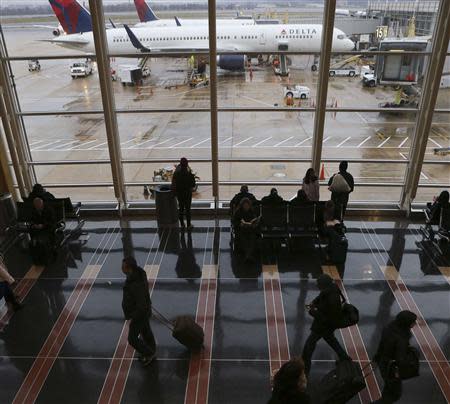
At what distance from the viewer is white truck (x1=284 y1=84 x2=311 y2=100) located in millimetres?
8812

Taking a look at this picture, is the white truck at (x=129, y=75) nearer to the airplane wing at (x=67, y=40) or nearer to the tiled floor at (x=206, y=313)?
the airplane wing at (x=67, y=40)

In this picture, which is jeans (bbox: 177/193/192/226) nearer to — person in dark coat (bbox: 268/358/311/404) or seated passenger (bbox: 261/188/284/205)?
seated passenger (bbox: 261/188/284/205)

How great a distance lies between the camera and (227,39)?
28.1 feet

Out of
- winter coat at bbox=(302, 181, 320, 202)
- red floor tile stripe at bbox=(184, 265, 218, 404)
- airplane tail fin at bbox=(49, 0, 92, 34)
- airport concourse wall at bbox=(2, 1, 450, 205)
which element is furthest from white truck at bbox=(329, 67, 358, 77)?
airplane tail fin at bbox=(49, 0, 92, 34)

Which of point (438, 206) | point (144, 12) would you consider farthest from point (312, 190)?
point (144, 12)

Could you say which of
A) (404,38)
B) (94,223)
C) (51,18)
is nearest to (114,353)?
(94,223)

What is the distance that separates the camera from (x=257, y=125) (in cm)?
1015

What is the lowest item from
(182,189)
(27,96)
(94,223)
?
(94,223)

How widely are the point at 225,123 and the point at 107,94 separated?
2.96m

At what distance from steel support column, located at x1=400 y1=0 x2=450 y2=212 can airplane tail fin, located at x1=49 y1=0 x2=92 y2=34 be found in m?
6.82

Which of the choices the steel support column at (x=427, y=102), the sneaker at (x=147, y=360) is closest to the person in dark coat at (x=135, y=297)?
the sneaker at (x=147, y=360)

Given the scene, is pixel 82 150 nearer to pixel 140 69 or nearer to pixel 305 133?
pixel 140 69

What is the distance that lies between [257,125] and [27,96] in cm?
536

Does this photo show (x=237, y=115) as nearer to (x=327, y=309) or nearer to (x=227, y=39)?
(x=227, y=39)
